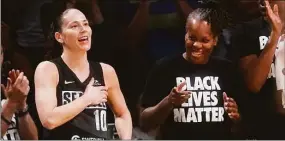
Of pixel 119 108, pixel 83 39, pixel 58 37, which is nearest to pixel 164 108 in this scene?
pixel 119 108

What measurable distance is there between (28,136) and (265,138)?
1233 mm

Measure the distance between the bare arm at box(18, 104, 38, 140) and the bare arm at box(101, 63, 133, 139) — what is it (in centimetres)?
41

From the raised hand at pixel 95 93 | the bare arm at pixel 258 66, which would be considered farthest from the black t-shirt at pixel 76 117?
the bare arm at pixel 258 66

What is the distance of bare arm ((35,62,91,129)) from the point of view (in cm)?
241

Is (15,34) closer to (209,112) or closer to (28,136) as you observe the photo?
(28,136)

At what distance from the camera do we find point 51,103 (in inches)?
95.0

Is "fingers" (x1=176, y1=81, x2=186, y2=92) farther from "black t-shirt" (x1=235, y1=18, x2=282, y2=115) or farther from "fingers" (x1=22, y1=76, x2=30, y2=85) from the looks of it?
"fingers" (x1=22, y1=76, x2=30, y2=85)

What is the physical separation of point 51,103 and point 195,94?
0.74 metres

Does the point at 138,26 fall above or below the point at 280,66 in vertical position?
above

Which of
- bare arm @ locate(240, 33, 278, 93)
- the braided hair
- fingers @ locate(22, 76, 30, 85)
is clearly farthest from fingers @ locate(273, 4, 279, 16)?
fingers @ locate(22, 76, 30, 85)

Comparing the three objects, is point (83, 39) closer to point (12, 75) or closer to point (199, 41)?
point (12, 75)

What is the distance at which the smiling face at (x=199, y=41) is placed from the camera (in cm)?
244

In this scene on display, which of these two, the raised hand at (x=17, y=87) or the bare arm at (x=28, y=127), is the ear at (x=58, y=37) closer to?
the raised hand at (x=17, y=87)

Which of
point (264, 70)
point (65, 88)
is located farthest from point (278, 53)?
point (65, 88)
